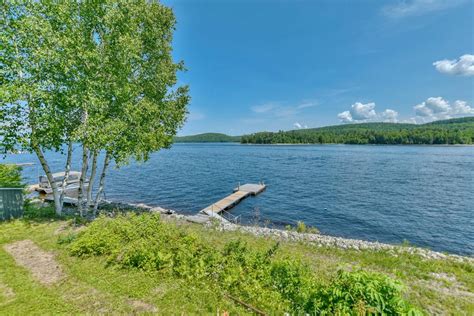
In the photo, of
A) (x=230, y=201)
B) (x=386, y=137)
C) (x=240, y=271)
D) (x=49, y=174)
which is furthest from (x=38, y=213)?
(x=386, y=137)

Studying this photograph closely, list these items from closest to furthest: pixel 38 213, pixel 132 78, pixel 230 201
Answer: pixel 38 213 → pixel 132 78 → pixel 230 201

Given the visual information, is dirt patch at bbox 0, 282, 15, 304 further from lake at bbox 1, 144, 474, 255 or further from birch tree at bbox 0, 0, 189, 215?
lake at bbox 1, 144, 474, 255

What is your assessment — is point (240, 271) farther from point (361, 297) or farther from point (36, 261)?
point (36, 261)

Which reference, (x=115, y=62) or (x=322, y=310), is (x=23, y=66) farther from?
(x=322, y=310)

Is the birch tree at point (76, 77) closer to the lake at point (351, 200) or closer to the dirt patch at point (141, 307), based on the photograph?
the lake at point (351, 200)

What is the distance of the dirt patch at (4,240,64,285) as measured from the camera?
230 inches

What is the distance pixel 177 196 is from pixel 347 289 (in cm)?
2410

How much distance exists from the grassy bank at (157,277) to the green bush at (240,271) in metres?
0.03

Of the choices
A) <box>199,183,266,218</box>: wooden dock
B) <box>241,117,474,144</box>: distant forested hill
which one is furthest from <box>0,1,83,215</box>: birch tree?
<box>241,117,474,144</box>: distant forested hill

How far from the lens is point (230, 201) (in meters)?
23.9

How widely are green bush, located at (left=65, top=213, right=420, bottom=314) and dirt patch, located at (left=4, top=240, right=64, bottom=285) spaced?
0.65 m

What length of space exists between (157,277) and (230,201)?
717 inches

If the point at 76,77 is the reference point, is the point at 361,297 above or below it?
below

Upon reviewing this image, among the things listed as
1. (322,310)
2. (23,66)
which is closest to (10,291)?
(322,310)
